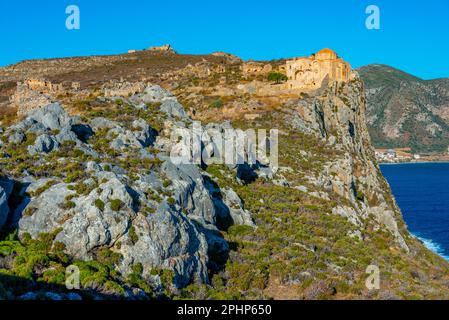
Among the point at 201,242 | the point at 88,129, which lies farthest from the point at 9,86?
the point at 201,242

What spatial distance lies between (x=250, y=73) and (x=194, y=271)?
232 ft

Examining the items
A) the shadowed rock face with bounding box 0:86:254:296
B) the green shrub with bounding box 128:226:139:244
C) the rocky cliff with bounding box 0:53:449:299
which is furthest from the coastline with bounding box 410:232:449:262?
the green shrub with bounding box 128:226:139:244

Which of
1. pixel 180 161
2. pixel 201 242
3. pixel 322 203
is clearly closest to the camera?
pixel 201 242

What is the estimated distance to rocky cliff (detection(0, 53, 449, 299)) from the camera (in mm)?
16594

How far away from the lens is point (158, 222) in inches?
712

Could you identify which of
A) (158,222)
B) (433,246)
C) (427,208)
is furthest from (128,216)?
(427,208)

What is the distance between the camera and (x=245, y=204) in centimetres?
2772

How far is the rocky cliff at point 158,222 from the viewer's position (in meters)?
16.6

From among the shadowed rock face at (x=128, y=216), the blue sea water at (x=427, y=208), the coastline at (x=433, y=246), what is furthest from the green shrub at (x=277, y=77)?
the shadowed rock face at (x=128, y=216)

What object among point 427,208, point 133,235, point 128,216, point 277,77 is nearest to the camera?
point 133,235

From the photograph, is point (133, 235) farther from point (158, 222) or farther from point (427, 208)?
point (427, 208)

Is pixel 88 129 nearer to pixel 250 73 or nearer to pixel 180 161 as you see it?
pixel 180 161
